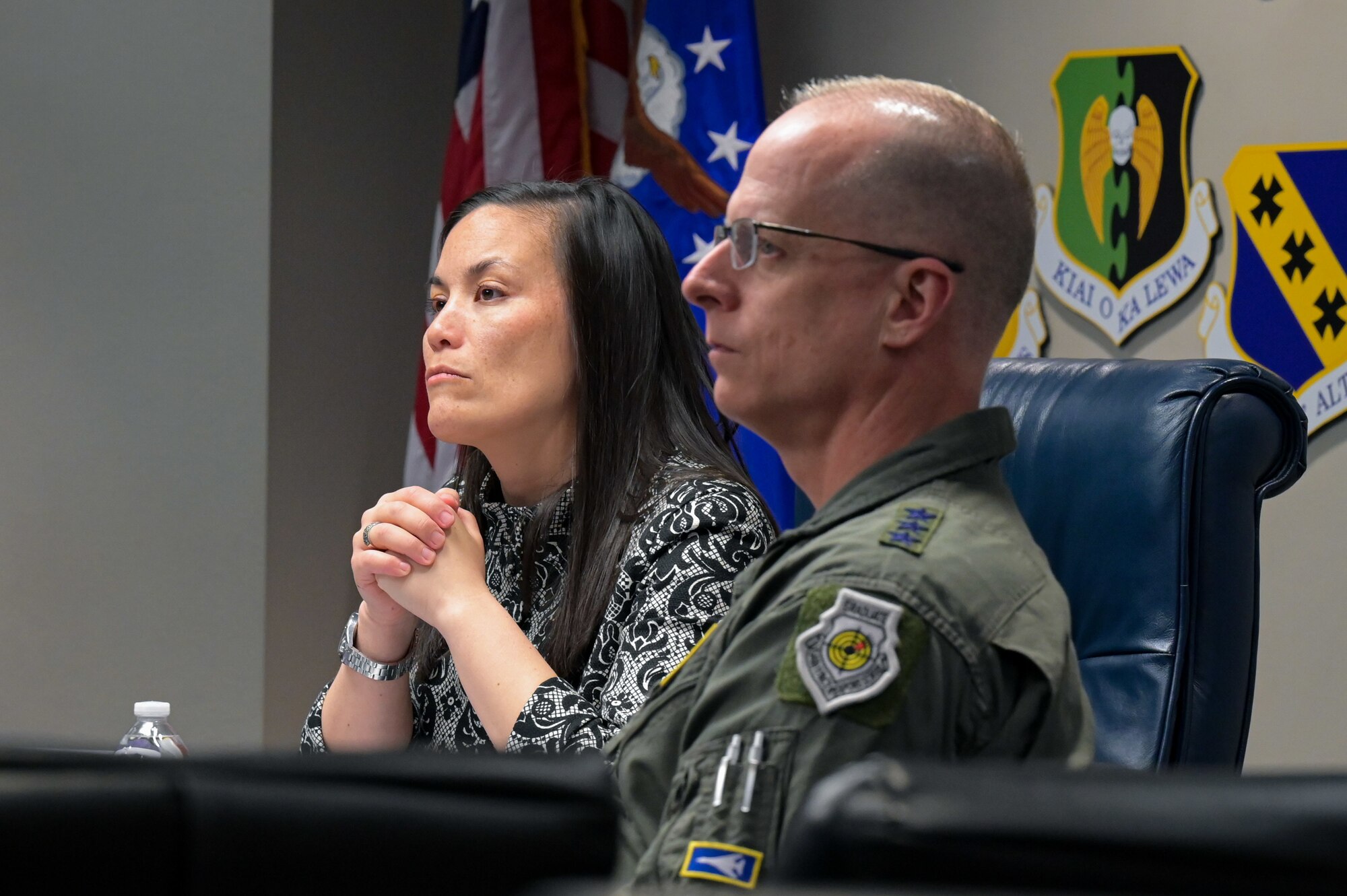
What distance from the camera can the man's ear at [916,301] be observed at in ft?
3.61

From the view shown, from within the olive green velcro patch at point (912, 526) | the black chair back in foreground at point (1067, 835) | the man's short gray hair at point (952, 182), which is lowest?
the olive green velcro patch at point (912, 526)

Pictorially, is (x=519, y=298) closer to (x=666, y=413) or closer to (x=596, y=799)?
(x=666, y=413)

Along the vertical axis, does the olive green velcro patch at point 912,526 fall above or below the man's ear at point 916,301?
below

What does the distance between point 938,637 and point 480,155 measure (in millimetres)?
2401

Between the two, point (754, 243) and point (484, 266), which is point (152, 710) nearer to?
point (484, 266)

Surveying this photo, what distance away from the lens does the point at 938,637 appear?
894mm

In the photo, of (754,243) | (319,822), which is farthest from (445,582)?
(319,822)

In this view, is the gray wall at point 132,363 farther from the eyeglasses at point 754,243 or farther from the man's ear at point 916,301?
the man's ear at point 916,301

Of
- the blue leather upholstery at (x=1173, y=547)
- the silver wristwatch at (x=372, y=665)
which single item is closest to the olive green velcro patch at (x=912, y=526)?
the blue leather upholstery at (x=1173, y=547)

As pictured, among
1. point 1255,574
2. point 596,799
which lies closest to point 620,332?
point 1255,574

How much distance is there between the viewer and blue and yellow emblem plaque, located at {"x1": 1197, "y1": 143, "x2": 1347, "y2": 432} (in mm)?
2332

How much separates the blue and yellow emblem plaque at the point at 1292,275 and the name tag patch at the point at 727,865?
68.8 inches

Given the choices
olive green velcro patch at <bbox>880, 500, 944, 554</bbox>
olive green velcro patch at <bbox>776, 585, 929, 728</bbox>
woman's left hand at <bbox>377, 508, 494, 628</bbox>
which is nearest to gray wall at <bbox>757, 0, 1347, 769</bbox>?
woman's left hand at <bbox>377, 508, 494, 628</bbox>

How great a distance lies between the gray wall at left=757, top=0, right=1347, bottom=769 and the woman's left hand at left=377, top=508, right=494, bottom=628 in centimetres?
143
